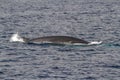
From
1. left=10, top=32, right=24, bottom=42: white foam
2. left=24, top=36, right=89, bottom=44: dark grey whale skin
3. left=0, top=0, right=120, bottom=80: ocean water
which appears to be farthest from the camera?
left=10, top=32, right=24, bottom=42: white foam

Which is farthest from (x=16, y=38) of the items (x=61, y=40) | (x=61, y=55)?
(x=61, y=55)

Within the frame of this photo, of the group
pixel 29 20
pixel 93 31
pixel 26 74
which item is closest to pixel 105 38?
pixel 93 31

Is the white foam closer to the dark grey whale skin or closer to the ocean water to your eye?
the ocean water

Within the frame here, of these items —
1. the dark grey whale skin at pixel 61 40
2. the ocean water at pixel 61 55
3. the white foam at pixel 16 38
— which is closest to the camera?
the ocean water at pixel 61 55

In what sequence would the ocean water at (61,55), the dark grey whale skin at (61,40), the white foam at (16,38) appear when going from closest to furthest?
the ocean water at (61,55) → the dark grey whale skin at (61,40) → the white foam at (16,38)

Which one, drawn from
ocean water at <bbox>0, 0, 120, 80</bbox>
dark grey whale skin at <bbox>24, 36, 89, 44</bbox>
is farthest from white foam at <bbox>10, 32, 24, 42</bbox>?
dark grey whale skin at <bbox>24, 36, 89, 44</bbox>

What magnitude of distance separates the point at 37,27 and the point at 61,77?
32631 millimetres

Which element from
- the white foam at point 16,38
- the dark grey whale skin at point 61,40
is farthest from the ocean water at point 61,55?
the dark grey whale skin at point 61,40

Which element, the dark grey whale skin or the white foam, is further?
the white foam

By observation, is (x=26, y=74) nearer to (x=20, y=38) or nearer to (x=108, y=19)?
(x=20, y=38)

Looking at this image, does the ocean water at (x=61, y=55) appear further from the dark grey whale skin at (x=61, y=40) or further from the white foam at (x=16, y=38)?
the dark grey whale skin at (x=61, y=40)

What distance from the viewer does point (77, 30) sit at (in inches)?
2753

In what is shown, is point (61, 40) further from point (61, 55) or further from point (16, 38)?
point (61, 55)

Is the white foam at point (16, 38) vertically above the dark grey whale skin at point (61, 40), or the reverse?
the white foam at point (16, 38)
